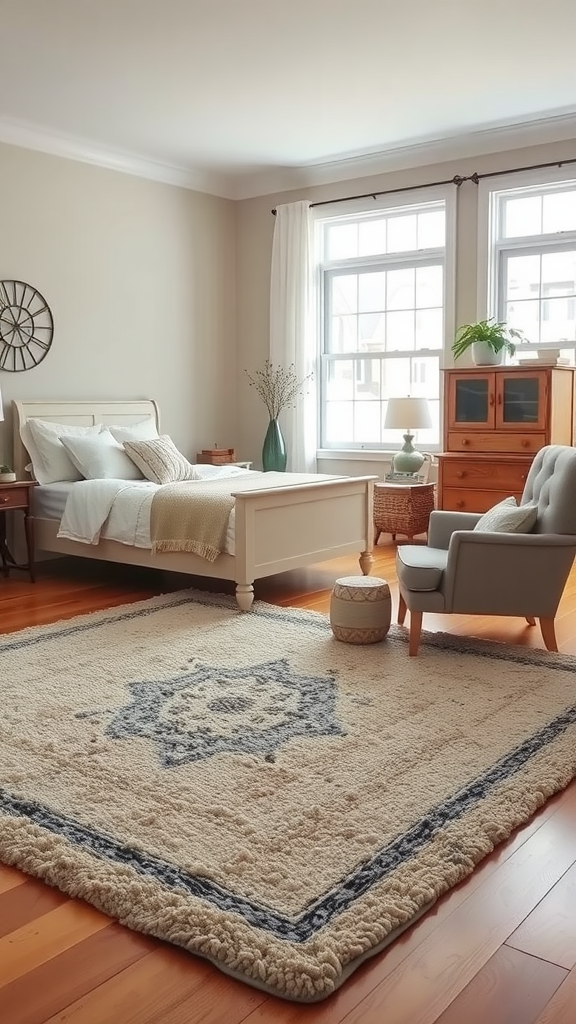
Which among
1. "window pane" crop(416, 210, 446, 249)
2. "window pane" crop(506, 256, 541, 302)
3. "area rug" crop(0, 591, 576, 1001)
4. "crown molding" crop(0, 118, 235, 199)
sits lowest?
"area rug" crop(0, 591, 576, 1001)

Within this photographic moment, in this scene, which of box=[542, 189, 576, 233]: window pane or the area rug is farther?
box=[542, 189, 576, 233]: window pane

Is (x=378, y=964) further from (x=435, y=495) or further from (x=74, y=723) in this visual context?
(x=435, y=495)

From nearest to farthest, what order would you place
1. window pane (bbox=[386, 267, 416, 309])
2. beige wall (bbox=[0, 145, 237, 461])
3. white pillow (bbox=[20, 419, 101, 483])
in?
white pillow (bbox=[20, 419, 101, 483]), beige wall (bbox=[0, 145, 237, 461]), window pane (bbox=[386, 267, 416, 309])

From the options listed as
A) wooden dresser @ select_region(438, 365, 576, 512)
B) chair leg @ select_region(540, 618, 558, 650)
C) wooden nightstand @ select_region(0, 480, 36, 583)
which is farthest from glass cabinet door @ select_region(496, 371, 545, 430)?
wooden nightstand @ select_region(0, 480, 36, 583)

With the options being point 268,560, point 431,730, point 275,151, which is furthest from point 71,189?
point 431,730

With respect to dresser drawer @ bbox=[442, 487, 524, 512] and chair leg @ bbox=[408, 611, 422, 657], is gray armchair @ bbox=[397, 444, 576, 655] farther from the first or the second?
dresser drawer @ bbox=[442, 487, 524, 512]

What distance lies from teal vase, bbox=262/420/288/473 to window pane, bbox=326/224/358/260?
1.43 metres

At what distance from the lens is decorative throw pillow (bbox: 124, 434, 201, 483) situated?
562 centimetres

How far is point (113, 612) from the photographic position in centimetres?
452

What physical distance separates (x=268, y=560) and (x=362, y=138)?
3334 millimetres

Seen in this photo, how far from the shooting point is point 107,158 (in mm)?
6340

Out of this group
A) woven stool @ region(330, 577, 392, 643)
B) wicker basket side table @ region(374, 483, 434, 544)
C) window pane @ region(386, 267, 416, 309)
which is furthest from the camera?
window pane @ region(386, 267, 416, 309)

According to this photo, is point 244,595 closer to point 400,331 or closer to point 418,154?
point 400,331

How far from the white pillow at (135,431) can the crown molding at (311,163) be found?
6.00ft
